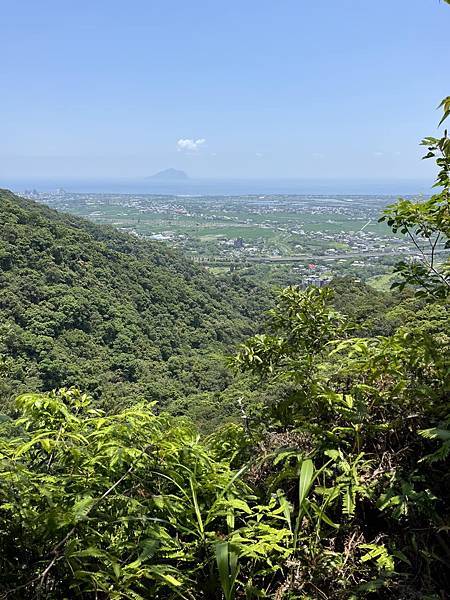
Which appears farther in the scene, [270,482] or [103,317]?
[103,317]

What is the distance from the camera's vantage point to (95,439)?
1.25m

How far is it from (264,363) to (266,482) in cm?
79

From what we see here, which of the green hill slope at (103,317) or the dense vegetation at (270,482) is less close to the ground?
the dense vegetation at (270,482)

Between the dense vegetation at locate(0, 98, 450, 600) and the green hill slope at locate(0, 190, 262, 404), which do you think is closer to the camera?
the dense vegetation at locate(0, 98, 450, 600)

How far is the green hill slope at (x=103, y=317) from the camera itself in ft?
83.5

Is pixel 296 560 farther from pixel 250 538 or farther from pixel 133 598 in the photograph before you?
pixel 133 598

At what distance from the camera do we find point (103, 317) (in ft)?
110

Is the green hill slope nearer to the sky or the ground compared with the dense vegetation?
nearer to the ground

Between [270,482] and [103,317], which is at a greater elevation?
[270,482]

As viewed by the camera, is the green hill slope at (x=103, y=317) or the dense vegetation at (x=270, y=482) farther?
the green hill slope at (x=103, y=317)

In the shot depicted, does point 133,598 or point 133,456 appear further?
point 133,456

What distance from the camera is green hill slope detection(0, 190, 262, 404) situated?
1002 inches

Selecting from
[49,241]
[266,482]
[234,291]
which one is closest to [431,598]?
[266,482]

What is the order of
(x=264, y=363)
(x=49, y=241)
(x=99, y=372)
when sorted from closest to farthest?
(x=264, y=363) < (x=99, y=372) < (x=49, y=241)
